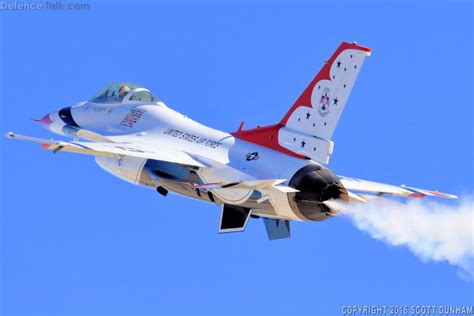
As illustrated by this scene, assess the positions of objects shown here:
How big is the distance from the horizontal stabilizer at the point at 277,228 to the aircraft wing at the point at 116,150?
2.02m

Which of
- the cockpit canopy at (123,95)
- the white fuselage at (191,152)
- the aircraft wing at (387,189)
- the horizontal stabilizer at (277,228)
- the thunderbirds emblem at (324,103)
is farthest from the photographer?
the cockpit canopy at (123,95)

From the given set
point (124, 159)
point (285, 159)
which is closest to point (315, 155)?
point (285, 159)

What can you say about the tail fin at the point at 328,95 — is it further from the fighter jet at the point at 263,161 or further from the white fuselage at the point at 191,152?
the white fuselage at the point at 191,152

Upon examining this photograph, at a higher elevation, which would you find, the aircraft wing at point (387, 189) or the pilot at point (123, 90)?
the pilot at point (123, 90)

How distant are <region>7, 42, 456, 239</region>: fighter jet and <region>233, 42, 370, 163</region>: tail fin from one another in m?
0.02

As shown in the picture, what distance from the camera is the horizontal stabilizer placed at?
2997cm

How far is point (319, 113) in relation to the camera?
97.3 ft

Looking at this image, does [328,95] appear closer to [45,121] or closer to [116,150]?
[116,150]

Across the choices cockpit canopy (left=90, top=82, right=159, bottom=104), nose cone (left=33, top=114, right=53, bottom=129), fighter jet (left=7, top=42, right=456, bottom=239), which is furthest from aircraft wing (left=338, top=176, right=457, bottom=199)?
nose cone (left=33, top=114, right=53, bottom=129)

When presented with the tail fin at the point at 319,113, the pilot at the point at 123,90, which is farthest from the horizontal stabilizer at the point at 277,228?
the pilot at the point at 123,90

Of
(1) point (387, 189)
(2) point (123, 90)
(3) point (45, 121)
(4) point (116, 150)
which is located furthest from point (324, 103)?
(3) point (45, 121)

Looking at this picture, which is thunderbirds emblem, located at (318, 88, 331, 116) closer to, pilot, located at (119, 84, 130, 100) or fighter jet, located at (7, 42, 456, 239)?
fighter jet, located at (7, 42, 456, 239)

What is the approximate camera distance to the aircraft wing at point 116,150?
93.8ft

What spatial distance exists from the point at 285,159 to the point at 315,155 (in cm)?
66
